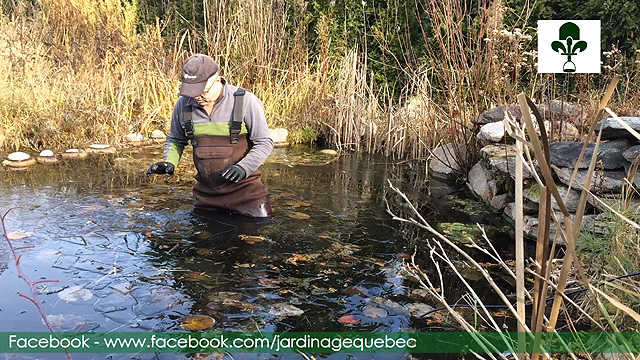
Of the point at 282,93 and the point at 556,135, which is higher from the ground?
the point at 282,93

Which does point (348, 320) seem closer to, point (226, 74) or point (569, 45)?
point (569, 45)

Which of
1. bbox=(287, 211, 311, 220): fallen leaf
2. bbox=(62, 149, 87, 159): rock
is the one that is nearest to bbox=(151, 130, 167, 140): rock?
bbox=(62, 149, 87, 159): rock

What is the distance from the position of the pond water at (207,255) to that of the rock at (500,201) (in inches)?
8.0

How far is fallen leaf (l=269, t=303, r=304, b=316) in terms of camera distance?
3.23 meters

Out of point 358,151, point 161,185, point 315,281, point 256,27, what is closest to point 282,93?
point 256,27

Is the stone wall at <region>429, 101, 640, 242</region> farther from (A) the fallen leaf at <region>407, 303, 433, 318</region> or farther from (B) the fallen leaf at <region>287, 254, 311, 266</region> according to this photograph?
(B) the fallen leaf at <region>287, 254, 311, 266</region>

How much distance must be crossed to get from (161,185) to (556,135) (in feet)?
13.6

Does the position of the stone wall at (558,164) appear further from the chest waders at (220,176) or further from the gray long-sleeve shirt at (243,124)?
the chest waders at (220,176)

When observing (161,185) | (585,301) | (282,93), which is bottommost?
(585,301)

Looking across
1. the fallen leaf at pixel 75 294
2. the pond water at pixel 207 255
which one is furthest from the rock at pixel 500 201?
the fallen leaf at pixel 75 294

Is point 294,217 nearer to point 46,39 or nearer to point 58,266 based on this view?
point 58,266

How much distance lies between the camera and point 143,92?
859cm

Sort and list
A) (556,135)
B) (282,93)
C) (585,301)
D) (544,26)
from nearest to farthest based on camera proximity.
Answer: (585,301) < (544,26) < (556,135) < (282,93)

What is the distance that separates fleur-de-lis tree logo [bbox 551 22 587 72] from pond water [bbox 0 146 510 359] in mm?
1626
